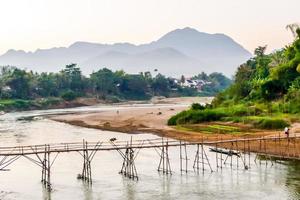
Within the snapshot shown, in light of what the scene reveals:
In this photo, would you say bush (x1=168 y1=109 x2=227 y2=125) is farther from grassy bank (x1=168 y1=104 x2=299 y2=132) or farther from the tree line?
the tree line

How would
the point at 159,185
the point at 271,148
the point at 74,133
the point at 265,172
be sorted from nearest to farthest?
the point at 159,185, the point at 265,172, the point at 271,148, the point at 74,133

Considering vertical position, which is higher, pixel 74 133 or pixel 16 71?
pixel 16 71

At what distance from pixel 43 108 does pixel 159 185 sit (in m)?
111

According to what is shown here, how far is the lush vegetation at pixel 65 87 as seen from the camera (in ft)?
489

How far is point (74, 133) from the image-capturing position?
79438mm

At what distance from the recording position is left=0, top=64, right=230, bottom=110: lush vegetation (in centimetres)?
14900

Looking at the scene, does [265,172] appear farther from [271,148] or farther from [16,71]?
[16,71]

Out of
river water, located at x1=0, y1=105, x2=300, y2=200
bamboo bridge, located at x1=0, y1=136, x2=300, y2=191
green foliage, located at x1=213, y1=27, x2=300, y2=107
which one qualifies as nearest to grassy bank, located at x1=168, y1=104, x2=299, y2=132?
green foliage, located at x1=213, y1=27, x2=300, y2=107

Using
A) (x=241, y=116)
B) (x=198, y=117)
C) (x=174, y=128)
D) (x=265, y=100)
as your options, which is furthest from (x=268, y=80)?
(x=174, y=128)

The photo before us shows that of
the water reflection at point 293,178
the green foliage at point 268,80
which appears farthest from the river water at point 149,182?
the green foliage at point 268,80

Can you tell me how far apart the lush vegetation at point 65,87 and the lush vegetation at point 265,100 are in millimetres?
65306

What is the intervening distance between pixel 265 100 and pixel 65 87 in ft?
325

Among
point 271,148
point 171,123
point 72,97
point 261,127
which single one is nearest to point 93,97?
point 72,97

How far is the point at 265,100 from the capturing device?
84750 mm
